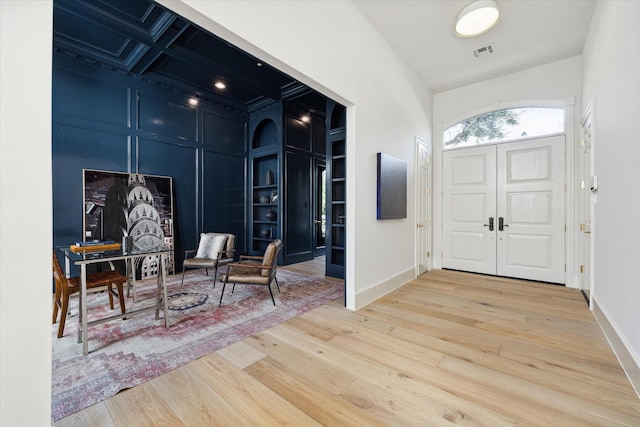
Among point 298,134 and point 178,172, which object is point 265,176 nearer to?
point 298,134

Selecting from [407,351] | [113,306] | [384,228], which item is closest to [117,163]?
[113,306]

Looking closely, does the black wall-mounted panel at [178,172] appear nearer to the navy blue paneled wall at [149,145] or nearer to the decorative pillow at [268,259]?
the navy blue paneled wall at [149,145]

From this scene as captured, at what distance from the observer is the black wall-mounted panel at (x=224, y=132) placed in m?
5.45

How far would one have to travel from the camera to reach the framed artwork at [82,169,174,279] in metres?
3.99

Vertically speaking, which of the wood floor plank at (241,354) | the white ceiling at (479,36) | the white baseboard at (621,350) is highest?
→ the white ceiling at (479,36)

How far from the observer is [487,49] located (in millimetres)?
3885

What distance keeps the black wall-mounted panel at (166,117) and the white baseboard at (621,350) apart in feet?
20.5

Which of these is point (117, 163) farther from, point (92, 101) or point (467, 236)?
point (467, 236)

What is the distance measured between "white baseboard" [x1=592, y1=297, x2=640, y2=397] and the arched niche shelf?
563 centimetres

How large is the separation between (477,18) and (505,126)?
226 centimetres

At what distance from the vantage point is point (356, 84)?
125 inches

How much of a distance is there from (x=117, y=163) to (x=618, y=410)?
6.06m

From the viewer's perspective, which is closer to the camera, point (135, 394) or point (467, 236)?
point (135, 394)

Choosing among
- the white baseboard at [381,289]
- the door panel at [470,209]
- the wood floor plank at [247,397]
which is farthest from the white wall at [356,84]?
the wood floor plank at [247,397]
